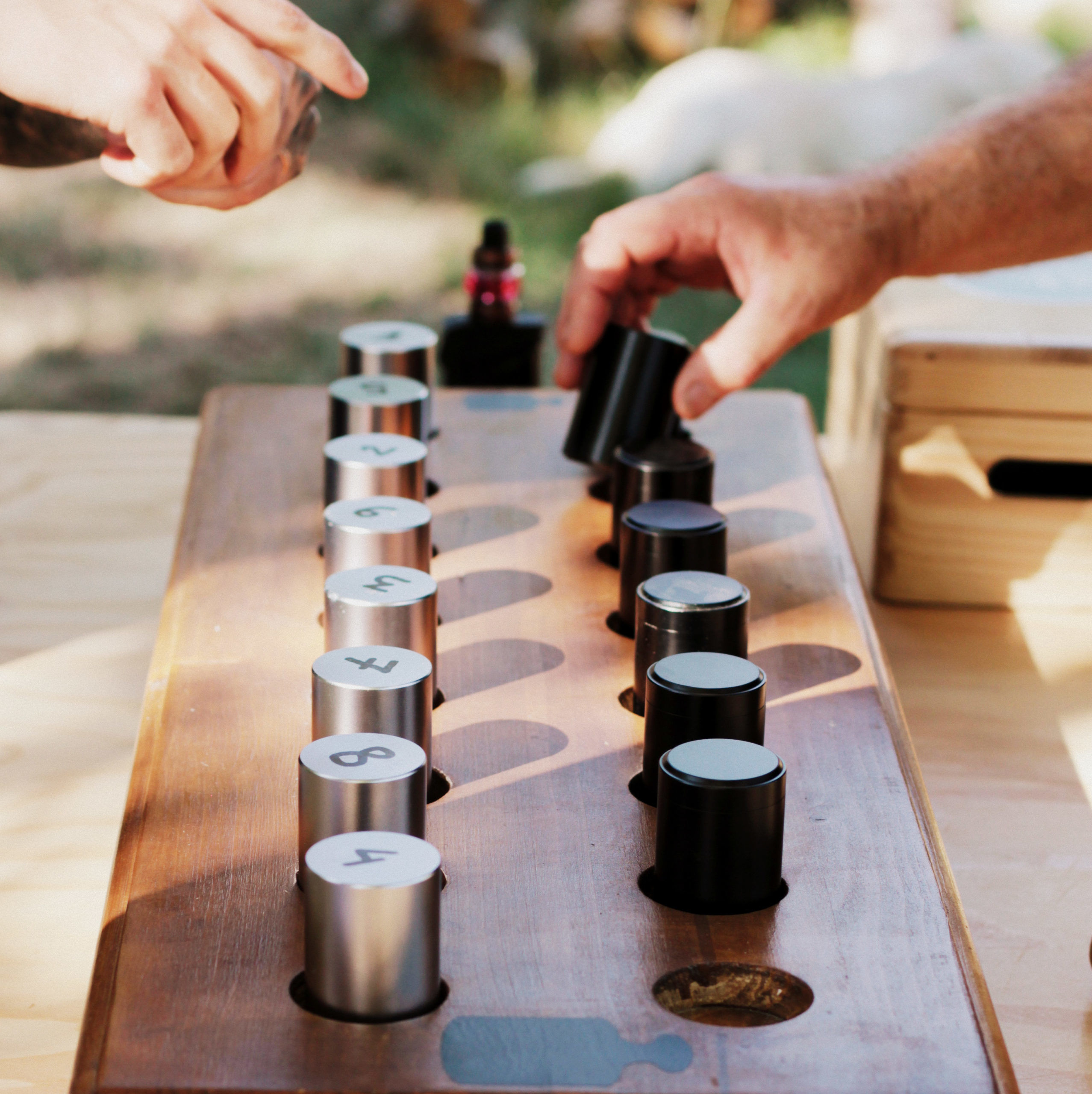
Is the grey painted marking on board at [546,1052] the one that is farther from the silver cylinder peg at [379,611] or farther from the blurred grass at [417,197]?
the blurred grass at [417,197]

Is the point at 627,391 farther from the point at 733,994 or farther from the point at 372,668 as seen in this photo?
the point at 733,994

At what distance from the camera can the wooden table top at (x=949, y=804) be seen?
24.8 inches

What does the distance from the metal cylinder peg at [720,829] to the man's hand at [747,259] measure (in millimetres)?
457

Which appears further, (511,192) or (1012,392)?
(511,192)

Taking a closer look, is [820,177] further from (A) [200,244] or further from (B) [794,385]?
(A) [200,244]

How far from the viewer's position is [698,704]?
2.01 feet

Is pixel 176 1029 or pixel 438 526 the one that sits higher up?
pixel 438 526

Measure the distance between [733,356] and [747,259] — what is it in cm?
7

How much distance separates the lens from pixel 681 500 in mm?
873

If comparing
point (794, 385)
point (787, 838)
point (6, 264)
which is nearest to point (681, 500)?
point (787, 838)

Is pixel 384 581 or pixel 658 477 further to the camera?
pixel 658 477

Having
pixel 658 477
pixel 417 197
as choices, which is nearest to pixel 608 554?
pixel 658 477

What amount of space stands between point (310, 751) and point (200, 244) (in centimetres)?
354

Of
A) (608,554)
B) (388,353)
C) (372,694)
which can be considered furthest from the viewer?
(388,353)
